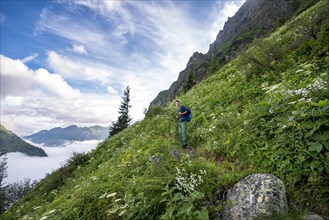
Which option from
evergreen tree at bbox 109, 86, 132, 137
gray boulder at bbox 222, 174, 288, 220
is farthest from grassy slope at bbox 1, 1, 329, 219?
evergreen tree at bbox 109, 86, 132, 137

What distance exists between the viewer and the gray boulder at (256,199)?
4.12 metres

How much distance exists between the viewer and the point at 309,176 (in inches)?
183

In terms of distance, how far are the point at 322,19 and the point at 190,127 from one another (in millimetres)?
8602

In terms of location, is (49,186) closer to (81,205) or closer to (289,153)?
(81,205)

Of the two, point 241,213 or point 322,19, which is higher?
point 322,19

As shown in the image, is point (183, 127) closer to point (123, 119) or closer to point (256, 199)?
point (256, 199)

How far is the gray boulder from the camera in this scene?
162 inches

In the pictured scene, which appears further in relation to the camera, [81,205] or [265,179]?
[81,205]

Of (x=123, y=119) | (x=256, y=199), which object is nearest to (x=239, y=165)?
(x=256, y=199)

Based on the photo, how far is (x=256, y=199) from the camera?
14.0ft

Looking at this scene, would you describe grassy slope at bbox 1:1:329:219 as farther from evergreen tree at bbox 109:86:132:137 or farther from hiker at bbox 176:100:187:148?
evergreen tree at bbox 109:86:132:137

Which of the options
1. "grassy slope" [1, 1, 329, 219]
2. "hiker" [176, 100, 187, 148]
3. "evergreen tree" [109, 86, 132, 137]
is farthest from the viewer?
"evergreen tree" [109, 86, 132, 137]

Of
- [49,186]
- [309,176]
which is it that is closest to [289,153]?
[309,176]

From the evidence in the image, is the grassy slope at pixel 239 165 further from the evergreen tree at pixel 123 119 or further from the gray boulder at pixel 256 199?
the evergreen tree at pixel 123 119
